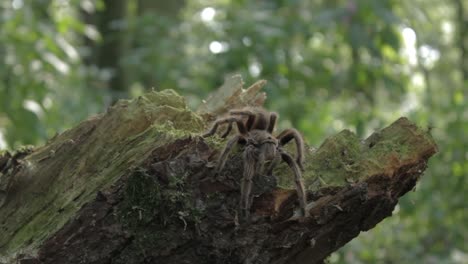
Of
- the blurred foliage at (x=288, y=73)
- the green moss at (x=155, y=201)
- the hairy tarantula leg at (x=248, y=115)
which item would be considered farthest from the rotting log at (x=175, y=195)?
the blurred foliage at (x=288, y=73)


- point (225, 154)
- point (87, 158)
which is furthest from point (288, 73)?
point (225, 154)

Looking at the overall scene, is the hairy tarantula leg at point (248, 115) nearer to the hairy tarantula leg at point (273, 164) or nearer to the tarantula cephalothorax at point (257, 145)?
the tarantula cephalothorax at point (257, 145)

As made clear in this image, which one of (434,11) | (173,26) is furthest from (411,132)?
(434,11)

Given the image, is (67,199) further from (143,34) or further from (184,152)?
(143,34)

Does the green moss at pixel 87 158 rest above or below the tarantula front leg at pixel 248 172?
above

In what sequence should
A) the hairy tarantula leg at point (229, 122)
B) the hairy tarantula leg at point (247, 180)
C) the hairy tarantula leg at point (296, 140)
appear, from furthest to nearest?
the hairy tarantula leg at point (229, 122) < the hairy tarantula leg at point (296, 140) < the hairy tarantula leg at point (247, 180)

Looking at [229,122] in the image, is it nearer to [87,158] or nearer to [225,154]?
[225,154]
